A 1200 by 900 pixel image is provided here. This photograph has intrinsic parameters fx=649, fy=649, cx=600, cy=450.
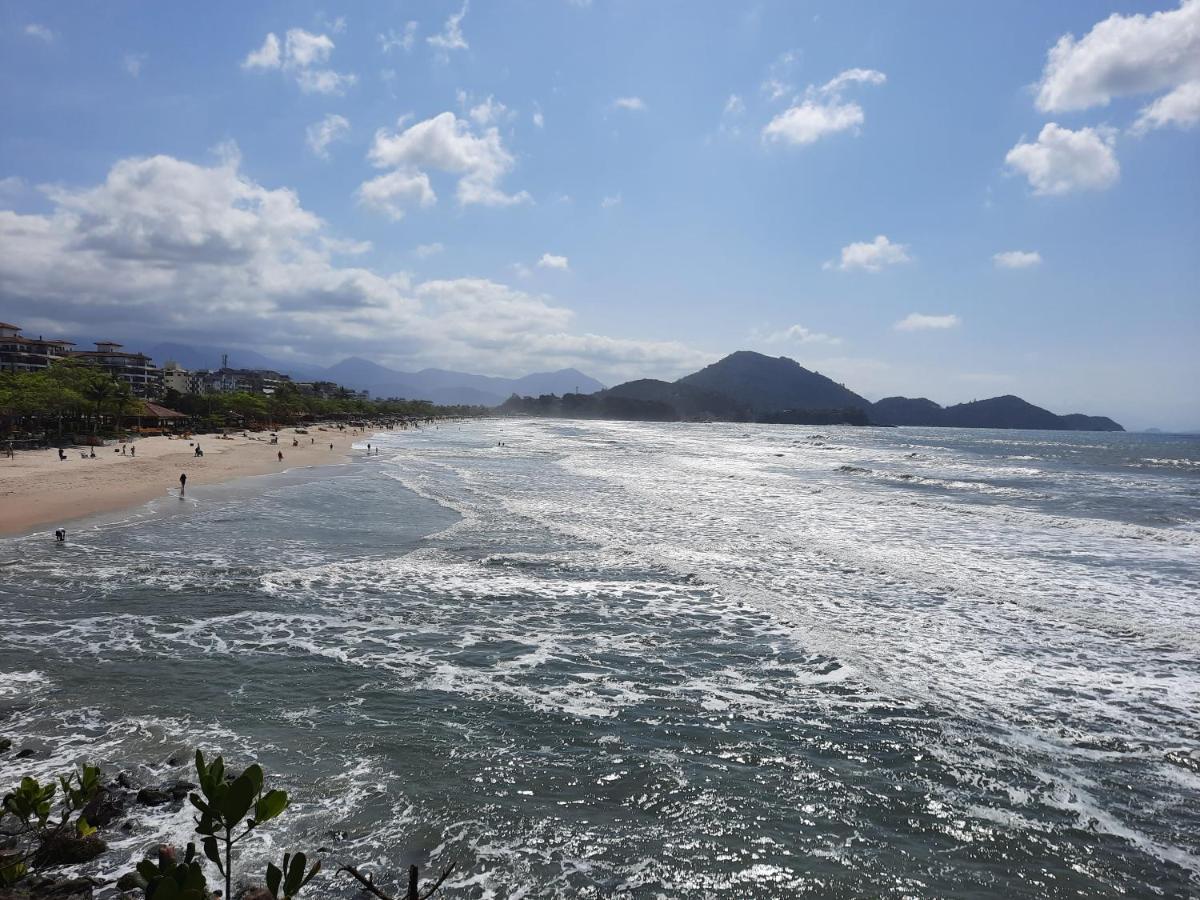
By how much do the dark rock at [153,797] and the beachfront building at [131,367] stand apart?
121762 mm

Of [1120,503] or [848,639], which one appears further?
[1120,503]

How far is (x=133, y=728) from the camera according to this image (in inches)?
342

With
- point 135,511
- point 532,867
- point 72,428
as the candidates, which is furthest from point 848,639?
point 72,428

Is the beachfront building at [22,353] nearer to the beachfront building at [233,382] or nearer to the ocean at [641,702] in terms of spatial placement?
the beachfront building at [233,382]

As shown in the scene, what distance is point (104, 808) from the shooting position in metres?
6.84

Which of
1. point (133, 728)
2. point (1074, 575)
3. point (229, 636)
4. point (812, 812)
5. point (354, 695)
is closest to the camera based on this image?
point (812, 812)

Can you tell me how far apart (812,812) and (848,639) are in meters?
6.16

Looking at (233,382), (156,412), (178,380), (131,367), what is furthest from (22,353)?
(233,382)

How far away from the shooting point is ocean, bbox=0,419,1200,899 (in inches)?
264

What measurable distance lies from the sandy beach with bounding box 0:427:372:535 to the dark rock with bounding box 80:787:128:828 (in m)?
20.0

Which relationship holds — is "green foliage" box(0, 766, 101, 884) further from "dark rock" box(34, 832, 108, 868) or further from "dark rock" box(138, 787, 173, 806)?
"dark rock" box(138, 787, 173, 806)

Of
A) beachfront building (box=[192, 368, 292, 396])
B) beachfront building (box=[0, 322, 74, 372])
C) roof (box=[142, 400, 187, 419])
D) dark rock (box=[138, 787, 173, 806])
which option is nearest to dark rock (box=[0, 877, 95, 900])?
dark rock (box=[138, 787, 173, 806])

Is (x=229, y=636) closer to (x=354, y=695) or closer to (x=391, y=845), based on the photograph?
(x=354, y=695)

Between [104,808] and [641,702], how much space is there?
264 inches
